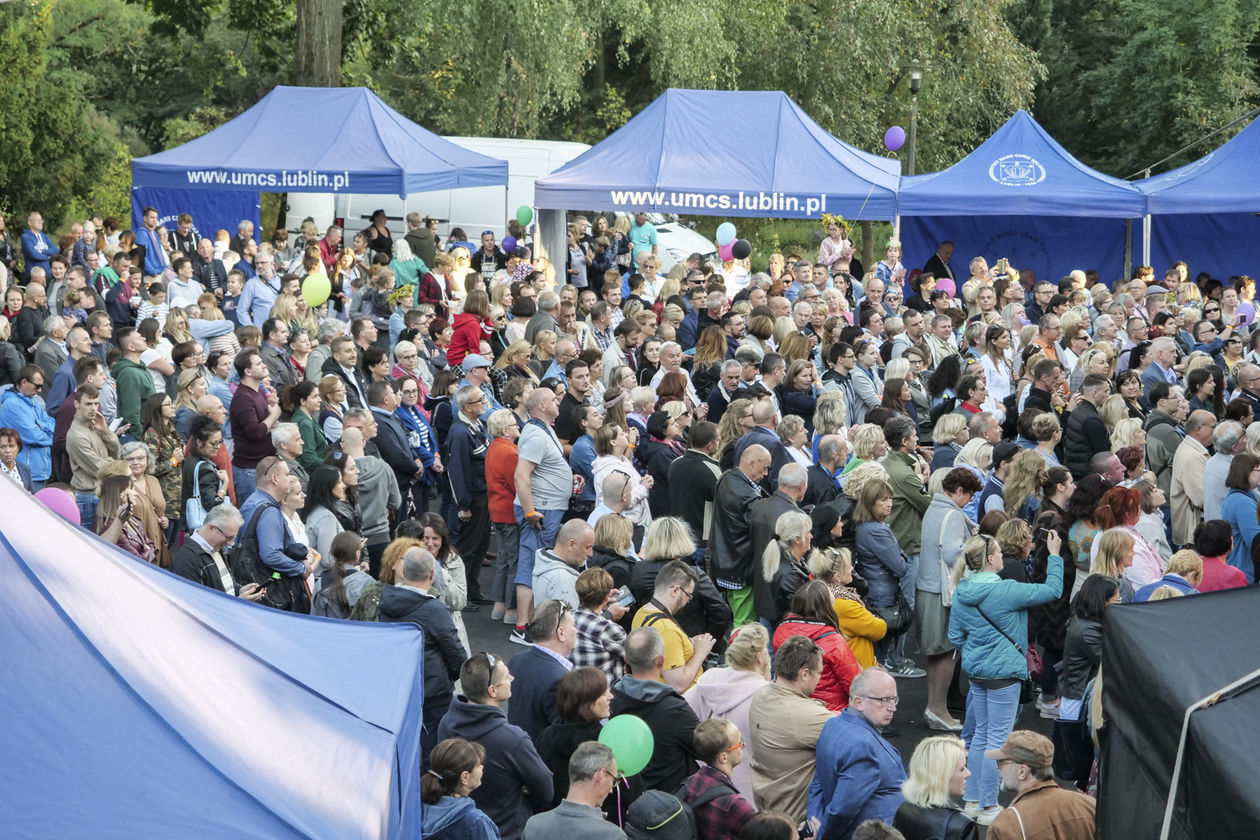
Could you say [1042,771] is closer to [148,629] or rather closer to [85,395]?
[148,629]

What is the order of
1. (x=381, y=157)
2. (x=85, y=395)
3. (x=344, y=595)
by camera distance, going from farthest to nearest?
(x=381, y=157)
(x=85, y=395)
(x=344, y=595)

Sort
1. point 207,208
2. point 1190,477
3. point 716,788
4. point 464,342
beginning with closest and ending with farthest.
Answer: point 716,788
point 1190,477
point 464,342
point 207,208

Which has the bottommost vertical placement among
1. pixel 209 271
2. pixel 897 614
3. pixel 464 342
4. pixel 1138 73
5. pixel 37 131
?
pixel 897 614

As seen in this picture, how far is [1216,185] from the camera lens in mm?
17375

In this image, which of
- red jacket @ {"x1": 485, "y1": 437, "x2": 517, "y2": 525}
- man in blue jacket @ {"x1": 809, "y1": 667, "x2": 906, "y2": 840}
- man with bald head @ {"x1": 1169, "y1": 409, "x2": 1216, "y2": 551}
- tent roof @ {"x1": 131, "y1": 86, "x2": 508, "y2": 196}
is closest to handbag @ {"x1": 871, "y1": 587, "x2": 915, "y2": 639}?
man in blue jacket @ {"x1": 809, "y1": 667, "x2": 906, "y2": 840}

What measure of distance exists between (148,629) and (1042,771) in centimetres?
315

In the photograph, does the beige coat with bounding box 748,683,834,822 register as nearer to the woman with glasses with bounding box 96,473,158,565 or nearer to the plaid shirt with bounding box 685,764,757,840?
the plaid shirt with bounding box 685,764,757,840

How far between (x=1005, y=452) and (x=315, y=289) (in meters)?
7.44

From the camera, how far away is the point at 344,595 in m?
6.96

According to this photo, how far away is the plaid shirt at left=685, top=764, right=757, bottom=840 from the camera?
16.5 ft

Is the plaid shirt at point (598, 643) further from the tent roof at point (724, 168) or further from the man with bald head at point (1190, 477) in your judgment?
the tent roof at point (724, 168)

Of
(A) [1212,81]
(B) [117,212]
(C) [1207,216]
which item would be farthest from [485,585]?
(A) [1212,81]

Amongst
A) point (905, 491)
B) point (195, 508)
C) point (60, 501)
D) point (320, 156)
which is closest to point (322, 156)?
point (320, 156)

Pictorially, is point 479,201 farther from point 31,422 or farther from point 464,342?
point 31,422
